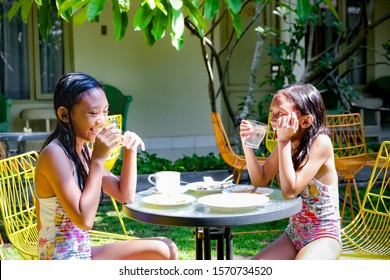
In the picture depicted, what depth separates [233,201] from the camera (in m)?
2.91

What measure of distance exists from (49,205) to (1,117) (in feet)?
23.1

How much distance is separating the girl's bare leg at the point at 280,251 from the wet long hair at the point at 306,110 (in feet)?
1.11

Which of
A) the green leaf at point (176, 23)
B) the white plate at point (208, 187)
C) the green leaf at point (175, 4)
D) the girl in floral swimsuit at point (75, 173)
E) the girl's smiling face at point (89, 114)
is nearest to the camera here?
the girl in floral swimsuit at point (75, 173)

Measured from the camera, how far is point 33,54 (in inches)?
406

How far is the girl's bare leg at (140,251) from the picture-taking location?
2.82m

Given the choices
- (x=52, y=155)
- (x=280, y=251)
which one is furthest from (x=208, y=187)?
(x=52, y=155)

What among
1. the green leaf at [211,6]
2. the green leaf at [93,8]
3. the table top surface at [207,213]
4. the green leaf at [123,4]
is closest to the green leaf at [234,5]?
the green leaf at [211,6]

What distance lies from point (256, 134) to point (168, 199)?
0.48 metres

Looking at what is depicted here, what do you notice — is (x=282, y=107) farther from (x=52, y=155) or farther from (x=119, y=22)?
(x=52, y=155)

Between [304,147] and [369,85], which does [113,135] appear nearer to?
[304,147]

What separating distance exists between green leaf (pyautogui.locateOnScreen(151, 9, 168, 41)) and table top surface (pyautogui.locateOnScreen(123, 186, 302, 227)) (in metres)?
0.75

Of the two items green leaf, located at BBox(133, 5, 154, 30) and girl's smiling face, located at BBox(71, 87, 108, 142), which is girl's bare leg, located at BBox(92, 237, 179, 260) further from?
green leaf, located at BBox(133, 5, 154, 30)

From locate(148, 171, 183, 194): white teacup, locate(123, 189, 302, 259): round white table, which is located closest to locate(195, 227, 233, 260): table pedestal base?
locate(123, 189, 302, 259): round white table

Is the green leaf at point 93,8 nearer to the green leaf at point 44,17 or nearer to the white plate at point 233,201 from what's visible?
the white plate at point 233,201
